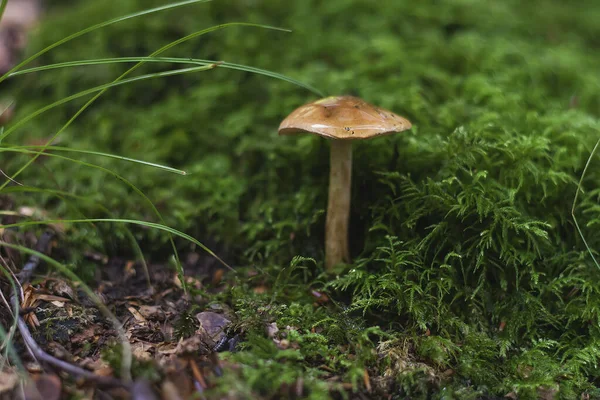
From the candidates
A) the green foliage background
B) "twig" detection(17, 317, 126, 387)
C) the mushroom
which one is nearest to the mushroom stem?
the mushroom

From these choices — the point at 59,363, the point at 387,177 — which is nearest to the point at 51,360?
the point at 59,363

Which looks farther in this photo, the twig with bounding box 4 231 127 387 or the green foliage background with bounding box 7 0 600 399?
the green foliage background with bounding box 7 0 600 399

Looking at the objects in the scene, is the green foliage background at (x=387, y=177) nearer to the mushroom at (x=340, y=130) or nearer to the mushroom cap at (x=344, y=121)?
the mushroom at (x=340, y=130)

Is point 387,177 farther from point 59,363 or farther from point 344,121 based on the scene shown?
point 59,363

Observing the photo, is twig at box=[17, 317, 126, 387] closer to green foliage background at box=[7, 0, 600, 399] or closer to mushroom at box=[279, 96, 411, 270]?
green foliage background at box=[7, 0, 600, 399]

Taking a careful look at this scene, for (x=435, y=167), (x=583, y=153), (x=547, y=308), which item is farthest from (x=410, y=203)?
(x=583, y=153)

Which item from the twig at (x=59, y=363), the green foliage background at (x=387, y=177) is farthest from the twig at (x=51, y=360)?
the green foliage background at (x=387, y=177)
